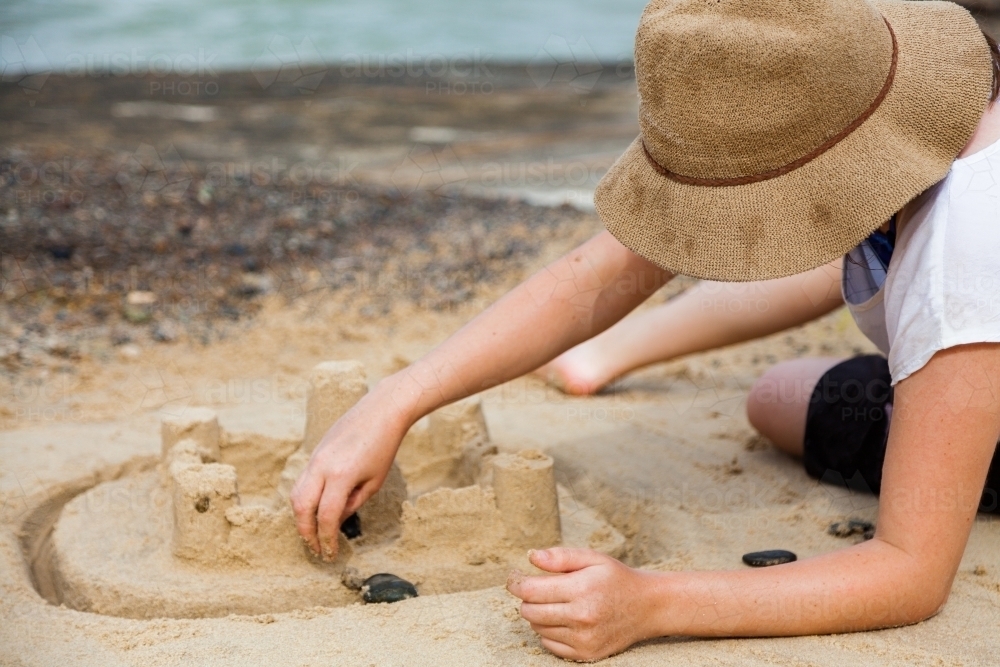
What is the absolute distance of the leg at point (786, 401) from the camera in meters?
2.48

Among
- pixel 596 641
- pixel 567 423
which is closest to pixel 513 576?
pixel 596 641

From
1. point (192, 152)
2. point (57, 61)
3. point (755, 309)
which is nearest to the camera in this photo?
point (755, 309)

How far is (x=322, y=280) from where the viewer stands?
152 inches

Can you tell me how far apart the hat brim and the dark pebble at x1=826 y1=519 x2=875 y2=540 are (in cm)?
89

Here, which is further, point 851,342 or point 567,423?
point 851,342

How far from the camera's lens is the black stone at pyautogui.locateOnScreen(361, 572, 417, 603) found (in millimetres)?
1934

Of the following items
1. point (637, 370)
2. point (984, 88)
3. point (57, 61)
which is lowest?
point (57, 61)

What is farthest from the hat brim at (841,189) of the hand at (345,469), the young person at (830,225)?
the hand at (345,469)

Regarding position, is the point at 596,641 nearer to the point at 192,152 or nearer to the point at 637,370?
the point at 637,370

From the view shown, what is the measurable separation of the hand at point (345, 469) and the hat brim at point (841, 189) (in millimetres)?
582

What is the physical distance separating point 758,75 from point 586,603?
31.8 inches

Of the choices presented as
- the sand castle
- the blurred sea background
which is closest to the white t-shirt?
the sand castle

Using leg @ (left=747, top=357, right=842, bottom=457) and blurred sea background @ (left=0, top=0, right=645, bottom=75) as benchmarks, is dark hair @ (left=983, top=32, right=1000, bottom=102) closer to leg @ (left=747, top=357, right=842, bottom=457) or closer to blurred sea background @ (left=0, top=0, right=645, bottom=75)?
leg @ (left=747, top=357, right=842, bottom=457)

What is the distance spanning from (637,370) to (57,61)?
9.18 metres
